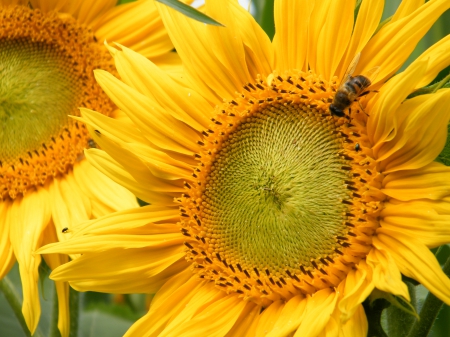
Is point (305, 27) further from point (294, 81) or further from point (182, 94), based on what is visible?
point (182, 94)

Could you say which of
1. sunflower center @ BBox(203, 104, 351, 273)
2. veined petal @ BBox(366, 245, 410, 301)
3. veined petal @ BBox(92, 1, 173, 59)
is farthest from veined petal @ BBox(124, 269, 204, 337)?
veined petal @ BBox(92, 1, 173, 59)

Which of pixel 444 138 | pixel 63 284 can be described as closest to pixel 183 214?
pixel 63 284

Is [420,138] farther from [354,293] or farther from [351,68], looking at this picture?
[354,293]

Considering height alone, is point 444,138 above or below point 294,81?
below

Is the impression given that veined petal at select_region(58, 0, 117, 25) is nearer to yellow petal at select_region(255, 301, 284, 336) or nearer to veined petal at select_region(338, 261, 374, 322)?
yellow petal at select_region(255, 301, 284, 336)

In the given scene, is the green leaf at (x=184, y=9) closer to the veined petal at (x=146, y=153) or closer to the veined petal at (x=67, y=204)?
the veined petal at (x=146, y=153)

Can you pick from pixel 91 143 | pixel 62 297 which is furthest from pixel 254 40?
pixel 62 297
